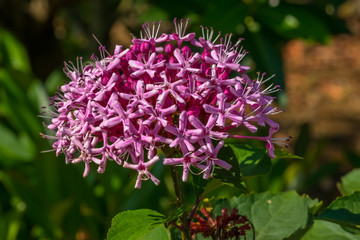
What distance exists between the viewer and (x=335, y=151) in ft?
12.9

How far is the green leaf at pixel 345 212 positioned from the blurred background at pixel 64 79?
0.78 meters

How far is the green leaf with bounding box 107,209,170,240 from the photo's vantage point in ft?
2.66

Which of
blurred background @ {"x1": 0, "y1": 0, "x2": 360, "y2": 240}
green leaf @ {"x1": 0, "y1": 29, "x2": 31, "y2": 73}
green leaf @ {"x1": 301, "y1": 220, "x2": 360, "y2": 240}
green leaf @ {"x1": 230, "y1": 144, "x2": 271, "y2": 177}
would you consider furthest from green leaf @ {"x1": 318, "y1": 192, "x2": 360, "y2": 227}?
green leaf @ {"x1": 0, "y1": 29, "x2": 31, "y2": 73}

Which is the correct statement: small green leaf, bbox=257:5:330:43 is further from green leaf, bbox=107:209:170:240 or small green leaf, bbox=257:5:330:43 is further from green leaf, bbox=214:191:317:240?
green leaf, bbox=107:209:170:240

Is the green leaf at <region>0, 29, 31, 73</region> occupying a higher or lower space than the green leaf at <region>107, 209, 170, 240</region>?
higher

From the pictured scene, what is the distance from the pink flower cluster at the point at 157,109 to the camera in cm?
83

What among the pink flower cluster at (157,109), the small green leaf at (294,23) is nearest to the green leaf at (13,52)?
the small green leaf at (294,23)

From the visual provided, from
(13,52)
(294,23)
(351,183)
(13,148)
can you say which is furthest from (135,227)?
(13,52)

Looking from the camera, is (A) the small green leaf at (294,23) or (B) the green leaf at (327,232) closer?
(B) the green leaf at (327,232)

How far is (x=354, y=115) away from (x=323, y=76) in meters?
0.78

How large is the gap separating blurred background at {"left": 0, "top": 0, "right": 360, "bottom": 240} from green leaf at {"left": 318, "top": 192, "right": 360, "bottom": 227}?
30.7 inches

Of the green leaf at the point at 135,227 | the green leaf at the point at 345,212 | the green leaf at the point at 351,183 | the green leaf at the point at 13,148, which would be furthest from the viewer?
the green leaf at the point at 13,148

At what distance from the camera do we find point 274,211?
41.3 inches

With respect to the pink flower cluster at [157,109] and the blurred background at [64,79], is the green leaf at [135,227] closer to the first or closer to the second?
the pink flower cluster at [157,109]
